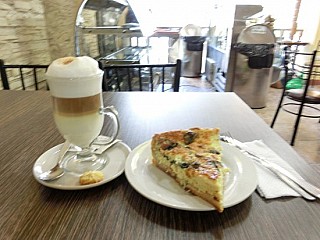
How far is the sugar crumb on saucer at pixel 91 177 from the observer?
1.85ft

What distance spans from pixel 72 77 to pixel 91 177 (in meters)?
0.24

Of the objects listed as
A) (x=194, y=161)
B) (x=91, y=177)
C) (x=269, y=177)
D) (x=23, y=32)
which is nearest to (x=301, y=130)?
(x=269, y=177)

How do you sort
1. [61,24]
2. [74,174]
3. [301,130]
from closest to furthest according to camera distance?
[74,174] → [61,24] → [301,130]

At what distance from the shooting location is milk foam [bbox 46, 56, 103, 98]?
0.57 m

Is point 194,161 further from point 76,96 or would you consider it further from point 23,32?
point 23,32

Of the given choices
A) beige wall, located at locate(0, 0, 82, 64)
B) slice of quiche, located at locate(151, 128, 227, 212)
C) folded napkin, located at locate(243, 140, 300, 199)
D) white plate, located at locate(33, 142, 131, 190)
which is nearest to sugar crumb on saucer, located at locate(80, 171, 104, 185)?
white plate, located at locate(33, 142, 131, 190)

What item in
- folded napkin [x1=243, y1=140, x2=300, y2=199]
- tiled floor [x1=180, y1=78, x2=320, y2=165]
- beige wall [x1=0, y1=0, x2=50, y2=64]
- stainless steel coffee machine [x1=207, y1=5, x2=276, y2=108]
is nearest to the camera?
folded napkin [x1=243, y1=140, x2=300, y2=199]

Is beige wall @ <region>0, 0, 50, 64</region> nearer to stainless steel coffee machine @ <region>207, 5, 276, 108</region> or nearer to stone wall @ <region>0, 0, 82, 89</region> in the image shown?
stone wall @ <region>0, 0, 82, 89</region>

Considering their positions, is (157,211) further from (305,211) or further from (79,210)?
(305,211)

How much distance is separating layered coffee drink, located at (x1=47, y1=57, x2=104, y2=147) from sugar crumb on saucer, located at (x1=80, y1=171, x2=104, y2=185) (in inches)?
4.1

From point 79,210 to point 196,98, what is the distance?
34.4 inches

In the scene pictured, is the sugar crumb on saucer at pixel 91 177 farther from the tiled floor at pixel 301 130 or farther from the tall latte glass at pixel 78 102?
the tiled floor at pixel 301 130

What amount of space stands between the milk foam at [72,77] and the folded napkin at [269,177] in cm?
48

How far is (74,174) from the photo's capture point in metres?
0.61
